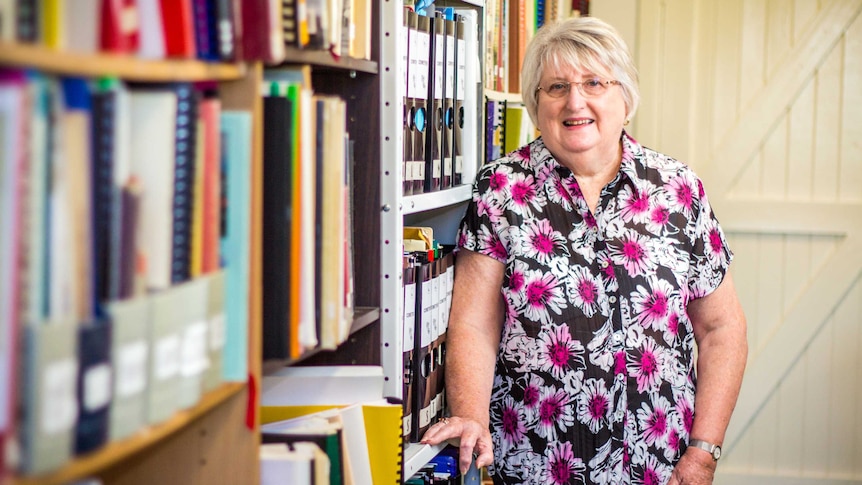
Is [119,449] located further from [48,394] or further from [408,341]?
[408,341]

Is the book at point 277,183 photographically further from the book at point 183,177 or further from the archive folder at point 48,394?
the archive folder at point 48,394

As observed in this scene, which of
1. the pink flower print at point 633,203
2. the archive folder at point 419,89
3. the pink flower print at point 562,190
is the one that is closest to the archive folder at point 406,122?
the archive folder at point 419,89

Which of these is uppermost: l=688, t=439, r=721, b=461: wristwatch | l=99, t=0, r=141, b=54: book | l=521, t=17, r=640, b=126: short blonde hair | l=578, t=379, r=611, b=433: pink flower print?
l=521, t=17, r=640, b=126: short blonde hair

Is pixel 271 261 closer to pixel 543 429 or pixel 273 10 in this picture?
pixel 273 10

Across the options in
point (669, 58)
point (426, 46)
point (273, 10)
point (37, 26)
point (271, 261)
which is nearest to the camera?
point (37, 26)

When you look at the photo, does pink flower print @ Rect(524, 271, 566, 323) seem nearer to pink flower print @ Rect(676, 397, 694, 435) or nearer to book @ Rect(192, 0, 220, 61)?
pink flower print @ Rect(676, 397, 694, 435)

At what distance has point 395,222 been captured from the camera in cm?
162

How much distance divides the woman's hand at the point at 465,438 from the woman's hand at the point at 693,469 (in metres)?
0.40

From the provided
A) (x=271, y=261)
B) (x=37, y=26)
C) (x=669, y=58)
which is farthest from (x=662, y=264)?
(x=669, y=58)

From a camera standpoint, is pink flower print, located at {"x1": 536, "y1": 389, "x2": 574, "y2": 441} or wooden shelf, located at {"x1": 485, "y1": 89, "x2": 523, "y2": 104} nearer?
pink flower print, located at {"x1": 536, "y1": 389, "x2": 574, "y2": 441}

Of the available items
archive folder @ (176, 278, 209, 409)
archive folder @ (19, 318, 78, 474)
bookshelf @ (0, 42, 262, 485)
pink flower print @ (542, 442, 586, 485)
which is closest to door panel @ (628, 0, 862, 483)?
pink flower print @ (542, 442, 586, 485)

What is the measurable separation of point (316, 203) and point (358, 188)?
1.18ft

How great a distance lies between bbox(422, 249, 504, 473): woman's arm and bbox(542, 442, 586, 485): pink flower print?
0.15 meters

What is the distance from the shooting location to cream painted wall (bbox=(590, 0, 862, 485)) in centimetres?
351
